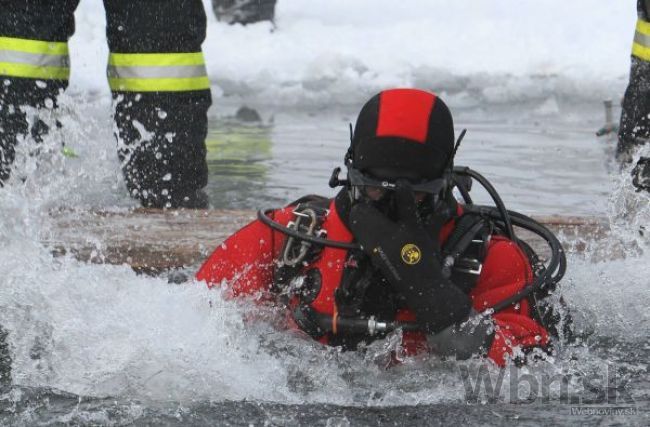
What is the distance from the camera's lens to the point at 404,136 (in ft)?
10.6

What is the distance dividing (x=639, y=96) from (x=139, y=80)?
7.24 feet

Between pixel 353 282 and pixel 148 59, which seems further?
pixel 148 59

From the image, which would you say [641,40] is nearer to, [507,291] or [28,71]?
[507,291]

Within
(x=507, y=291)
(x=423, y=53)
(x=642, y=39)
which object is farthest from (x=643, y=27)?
(x=423, y=53)

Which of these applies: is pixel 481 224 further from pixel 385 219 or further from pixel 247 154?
pixel 247 154

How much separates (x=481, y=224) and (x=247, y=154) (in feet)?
14.1

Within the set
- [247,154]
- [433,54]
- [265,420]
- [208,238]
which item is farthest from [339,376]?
[433,54]

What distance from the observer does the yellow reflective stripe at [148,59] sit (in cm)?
516

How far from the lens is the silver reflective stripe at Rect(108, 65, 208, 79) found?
5.17 metres

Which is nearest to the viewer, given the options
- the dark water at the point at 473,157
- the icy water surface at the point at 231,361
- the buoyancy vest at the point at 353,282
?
the icy water surface at the point at 231,361

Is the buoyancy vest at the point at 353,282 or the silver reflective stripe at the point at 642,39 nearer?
the buoyancy vest at the point at 353,282

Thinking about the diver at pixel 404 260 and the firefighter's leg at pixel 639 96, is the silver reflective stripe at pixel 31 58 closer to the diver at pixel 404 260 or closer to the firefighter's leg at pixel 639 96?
the diver at pixel 404 260

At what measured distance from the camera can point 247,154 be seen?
7629mm

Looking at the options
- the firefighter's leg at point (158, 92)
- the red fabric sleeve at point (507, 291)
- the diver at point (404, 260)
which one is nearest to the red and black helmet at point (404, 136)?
the diver at point (404, 260)
